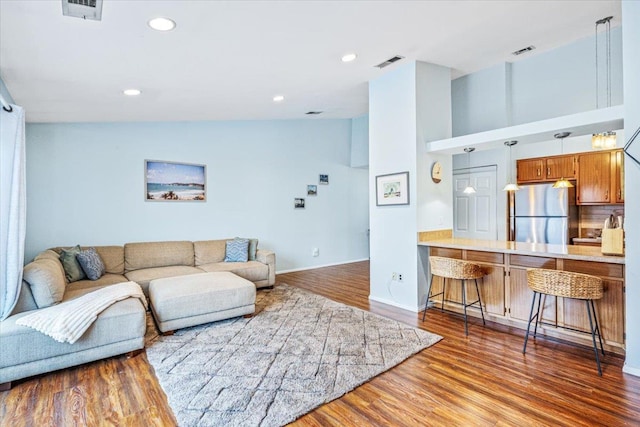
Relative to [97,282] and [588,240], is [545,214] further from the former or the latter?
[97,282]

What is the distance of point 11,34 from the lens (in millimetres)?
2162

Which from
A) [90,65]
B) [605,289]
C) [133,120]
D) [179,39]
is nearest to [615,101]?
[605,289]

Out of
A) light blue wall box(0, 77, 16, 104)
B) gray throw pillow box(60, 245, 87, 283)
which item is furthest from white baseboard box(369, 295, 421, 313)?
light blue wall box(0, 77, 16, 104)

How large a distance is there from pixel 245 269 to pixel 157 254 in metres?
1.30

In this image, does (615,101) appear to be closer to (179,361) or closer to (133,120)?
(179,361)

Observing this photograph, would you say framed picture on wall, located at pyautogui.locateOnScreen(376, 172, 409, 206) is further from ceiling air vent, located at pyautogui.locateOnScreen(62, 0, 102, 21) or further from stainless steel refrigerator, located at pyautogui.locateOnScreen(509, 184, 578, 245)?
ceiling air vent, located at pyautogui.locateOnScreen(62, 0, 102, 21)

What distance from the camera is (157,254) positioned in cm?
482

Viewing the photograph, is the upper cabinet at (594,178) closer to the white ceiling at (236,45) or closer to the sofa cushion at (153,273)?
the white ceiling at (236,45)

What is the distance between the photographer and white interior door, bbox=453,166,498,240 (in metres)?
5.30

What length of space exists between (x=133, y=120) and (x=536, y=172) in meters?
6.10

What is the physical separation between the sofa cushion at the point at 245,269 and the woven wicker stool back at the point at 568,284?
3.44 metres

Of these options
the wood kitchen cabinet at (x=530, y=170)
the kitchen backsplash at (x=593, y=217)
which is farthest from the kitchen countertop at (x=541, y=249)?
the wood kitchen cabinet at (x=530, y=170)

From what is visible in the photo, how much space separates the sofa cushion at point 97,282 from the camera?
360 centimetres

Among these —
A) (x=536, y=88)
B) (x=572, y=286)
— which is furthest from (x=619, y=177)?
(x=572, y=286)
